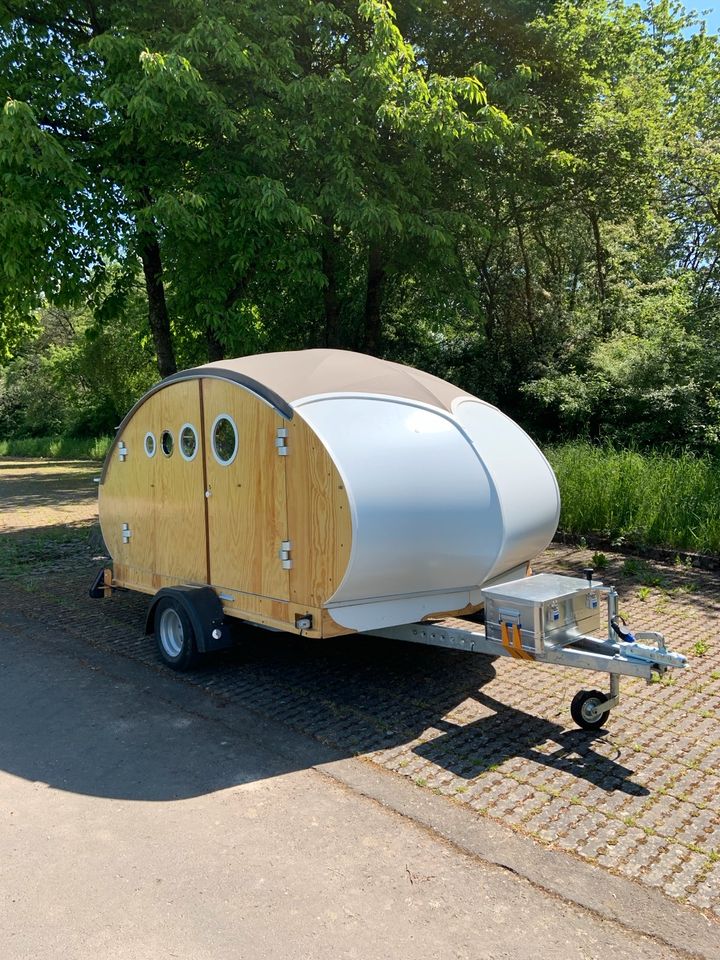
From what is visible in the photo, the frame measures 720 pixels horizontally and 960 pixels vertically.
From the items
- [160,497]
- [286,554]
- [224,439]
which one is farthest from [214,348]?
[286,554]

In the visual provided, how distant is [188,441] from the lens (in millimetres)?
6434

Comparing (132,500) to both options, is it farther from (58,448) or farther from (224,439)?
(58,448)

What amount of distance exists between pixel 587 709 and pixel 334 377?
2.96 metres

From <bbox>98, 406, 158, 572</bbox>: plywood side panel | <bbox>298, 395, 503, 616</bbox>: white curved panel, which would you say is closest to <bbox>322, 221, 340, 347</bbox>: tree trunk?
<bbox>98, 406, 158, 572</bbox>: plywood side panel

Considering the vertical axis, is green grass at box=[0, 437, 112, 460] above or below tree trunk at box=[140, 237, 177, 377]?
below

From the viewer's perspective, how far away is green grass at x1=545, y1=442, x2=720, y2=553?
33.1 feet

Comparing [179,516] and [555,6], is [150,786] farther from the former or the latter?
[555,6]

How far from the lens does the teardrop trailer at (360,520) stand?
4.97m

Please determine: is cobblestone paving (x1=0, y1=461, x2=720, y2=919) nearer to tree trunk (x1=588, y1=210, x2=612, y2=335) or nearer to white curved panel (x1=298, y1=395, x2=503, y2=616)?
white curved panel (x1=298, y1=395, x2=503, y2=616)

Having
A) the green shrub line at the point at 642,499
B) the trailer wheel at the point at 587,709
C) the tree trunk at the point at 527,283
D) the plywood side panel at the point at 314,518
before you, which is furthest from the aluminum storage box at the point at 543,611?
the tree trunk at the point at 527,283

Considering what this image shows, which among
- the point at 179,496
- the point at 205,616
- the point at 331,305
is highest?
the point at 331,305

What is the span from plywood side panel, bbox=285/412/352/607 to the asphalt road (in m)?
1.05

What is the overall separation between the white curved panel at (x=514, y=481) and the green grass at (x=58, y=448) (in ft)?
94.4

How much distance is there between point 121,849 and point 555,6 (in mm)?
15230
